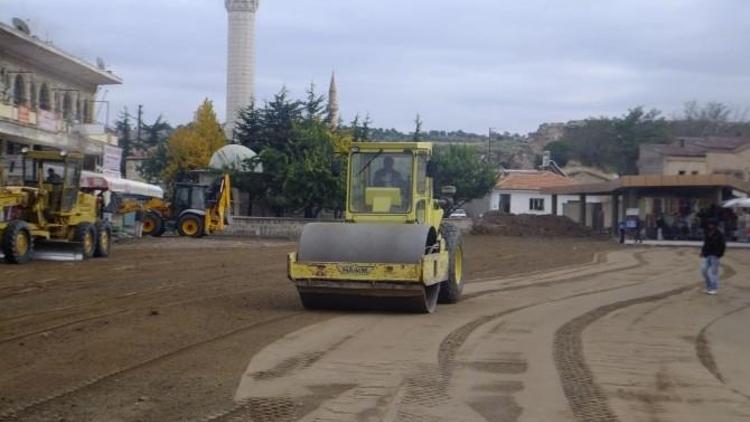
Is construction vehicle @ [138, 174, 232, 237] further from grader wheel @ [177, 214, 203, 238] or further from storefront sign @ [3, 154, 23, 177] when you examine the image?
storefront sign @ [3, 154, 23, 177]

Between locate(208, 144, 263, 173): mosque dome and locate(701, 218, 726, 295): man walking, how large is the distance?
38270 mm

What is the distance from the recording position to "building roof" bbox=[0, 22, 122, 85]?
40812 millimetres

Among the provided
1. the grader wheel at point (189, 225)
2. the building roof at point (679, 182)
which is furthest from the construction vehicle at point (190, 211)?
the building roof at point (679, 182)

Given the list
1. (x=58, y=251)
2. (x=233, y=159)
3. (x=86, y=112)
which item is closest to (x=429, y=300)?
(x=58, y=251)

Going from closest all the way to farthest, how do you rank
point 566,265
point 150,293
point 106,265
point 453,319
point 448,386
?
point 448,386
point 453,319
point 150,293
point 106,265
point 566,265

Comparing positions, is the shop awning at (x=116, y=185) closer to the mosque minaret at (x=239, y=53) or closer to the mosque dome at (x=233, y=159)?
the mosque dome at (x=233, y=159)

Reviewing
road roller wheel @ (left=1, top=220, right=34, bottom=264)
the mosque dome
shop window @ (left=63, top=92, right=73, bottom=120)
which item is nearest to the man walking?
road roller wheel @ (left=1, top=220, right=34, bottom=264)

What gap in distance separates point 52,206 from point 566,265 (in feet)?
52.1

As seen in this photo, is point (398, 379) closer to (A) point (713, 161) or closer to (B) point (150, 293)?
(B) point (150, 293)

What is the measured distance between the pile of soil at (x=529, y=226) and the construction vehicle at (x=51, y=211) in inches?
1350

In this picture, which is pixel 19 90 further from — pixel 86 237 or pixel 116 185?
pixel 86 237

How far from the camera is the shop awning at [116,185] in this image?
3269 centimetres

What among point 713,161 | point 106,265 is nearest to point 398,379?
point 106,265

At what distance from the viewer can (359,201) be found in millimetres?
17750
